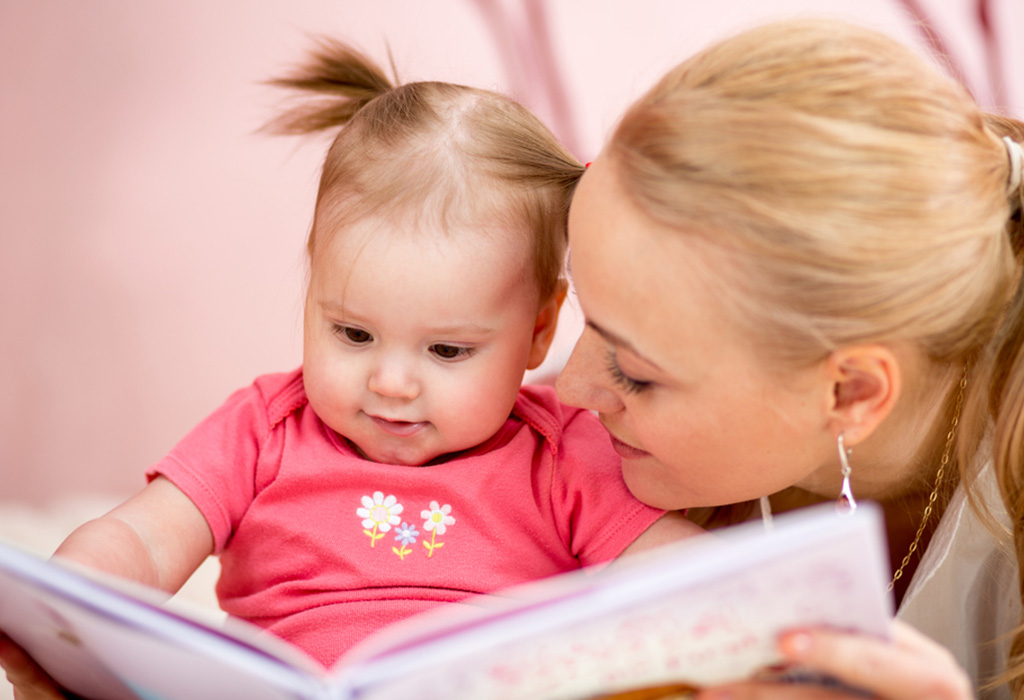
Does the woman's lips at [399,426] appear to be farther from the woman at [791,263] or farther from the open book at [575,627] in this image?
the open book at [575,627]

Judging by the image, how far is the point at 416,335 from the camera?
1037 millimetres

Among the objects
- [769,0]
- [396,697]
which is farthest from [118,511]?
[769,0]

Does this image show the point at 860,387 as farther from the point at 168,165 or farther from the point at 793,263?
the point at 168,165

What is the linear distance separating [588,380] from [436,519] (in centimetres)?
26

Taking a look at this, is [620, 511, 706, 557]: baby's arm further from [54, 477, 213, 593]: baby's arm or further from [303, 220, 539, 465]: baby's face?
[54, 477, 213, 593]: baby's arm

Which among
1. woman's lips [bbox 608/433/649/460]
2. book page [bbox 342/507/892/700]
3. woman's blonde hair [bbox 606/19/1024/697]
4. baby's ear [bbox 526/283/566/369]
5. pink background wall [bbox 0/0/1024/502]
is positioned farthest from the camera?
pink background wall [bbox 0/0/1024/502]

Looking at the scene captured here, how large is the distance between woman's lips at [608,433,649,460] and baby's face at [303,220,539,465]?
5.5 inches

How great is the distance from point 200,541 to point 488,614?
63 centimetres

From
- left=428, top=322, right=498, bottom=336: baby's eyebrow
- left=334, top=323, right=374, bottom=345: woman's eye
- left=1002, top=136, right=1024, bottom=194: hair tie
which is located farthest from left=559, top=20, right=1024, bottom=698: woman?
left=334, top=323, right=374, bottom=345: woman's eye

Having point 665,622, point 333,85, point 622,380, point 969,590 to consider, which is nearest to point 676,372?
point 622,380

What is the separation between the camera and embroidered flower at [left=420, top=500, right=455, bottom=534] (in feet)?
3.55

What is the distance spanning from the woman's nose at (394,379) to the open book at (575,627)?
39 cm

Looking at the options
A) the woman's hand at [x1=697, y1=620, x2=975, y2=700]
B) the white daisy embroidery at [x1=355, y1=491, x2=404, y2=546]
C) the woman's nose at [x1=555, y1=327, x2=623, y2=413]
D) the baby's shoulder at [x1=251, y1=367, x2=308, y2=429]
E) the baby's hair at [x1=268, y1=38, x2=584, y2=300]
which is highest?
the baby's hair at [x1=268, y1=38, x2=584, y2=300]

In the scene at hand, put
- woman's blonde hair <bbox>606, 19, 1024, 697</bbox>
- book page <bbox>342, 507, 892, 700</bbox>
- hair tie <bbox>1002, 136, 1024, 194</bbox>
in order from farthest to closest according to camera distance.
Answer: hair tie <bbox>1002, 136, 1024, 194</bbox>, woman's blonde hair <bbox>606, 19, 1024, 697</bbox>, book page <bbox>342, 507, 892, 700</bbox>
